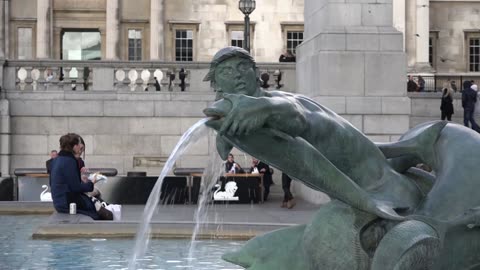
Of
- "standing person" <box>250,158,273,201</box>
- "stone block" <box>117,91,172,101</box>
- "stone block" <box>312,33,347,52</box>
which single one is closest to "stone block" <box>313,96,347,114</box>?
"stone block" <box>312,33,347,52</box>

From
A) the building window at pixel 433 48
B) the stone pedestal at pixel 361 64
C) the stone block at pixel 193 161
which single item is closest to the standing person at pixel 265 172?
the stone pedestal at pixel 361 64

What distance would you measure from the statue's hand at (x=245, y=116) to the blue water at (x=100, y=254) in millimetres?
4267

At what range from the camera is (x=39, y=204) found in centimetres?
1875

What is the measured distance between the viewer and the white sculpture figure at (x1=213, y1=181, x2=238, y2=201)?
22.5 m

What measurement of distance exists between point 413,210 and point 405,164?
519mm

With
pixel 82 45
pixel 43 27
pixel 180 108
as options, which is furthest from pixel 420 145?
pixel 82 45

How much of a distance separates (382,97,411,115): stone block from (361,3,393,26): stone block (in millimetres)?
1482

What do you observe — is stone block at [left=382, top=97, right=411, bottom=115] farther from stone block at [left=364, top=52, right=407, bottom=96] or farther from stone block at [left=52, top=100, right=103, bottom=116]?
stone block at [left=52, top=100, right=103, bottom=116]

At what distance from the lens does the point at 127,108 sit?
28.0 m

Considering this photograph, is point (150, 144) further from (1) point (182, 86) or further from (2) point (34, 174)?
(2) point (34, 174)

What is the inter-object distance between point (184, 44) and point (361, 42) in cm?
4327

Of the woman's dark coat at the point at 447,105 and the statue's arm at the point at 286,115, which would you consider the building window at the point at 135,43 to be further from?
the statue's arm at the point at 286,115

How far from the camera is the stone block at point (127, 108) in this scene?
28.0m

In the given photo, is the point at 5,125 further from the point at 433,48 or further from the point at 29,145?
the point at 433,48
